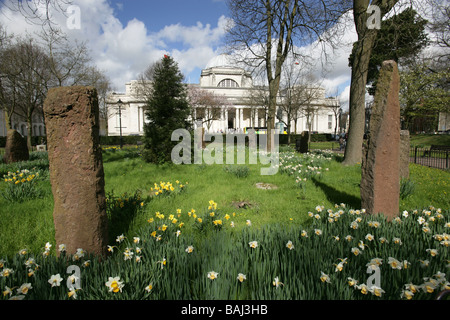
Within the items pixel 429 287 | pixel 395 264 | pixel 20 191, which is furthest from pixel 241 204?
pixel 20 191

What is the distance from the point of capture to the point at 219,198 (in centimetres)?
461

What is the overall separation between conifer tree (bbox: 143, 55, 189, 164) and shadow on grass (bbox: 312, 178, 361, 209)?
5.67 metres

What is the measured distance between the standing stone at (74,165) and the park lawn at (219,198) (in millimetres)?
690

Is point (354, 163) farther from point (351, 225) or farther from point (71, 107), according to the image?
point (71, 107)

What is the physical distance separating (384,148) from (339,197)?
179cm

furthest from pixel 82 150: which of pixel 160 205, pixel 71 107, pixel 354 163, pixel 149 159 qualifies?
pixel 354 163

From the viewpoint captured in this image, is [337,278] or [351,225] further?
[351,225]

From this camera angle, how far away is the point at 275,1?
37.8ft

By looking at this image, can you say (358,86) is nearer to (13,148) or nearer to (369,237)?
(369,237)

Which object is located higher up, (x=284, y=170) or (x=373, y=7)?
(x=373, y=7)

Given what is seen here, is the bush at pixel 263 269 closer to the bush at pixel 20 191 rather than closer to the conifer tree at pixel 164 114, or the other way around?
the bush at pixel 20 191

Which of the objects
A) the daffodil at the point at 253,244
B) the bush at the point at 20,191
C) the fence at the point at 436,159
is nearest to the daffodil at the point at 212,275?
the daffodil at the point at 253,244
